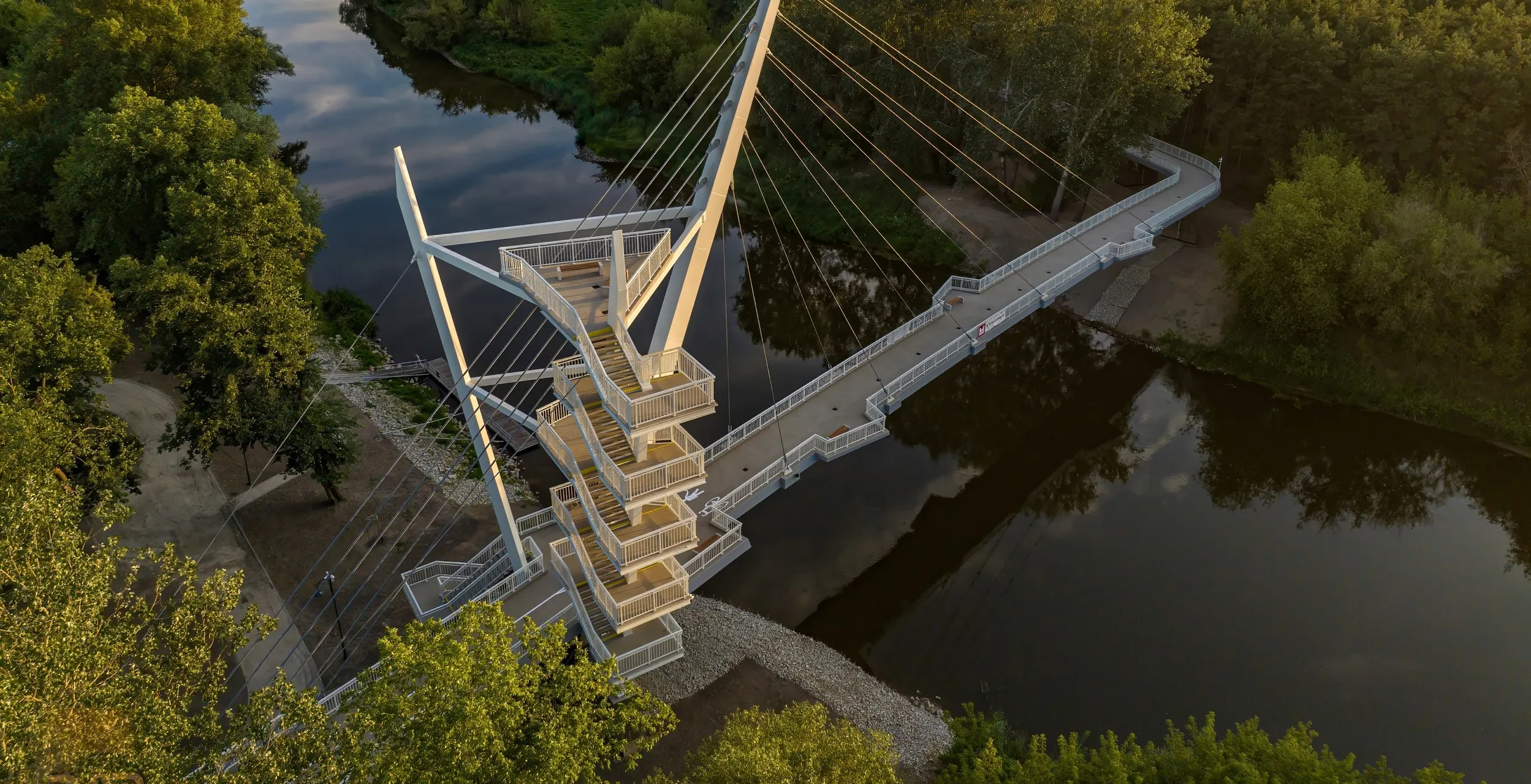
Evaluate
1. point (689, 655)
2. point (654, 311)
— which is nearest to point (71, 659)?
point (689, 655)

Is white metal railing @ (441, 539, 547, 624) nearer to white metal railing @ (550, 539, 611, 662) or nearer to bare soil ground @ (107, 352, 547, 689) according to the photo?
white metal railing @ (550, 539, 611, 662)

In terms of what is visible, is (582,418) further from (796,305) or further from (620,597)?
(796,305)

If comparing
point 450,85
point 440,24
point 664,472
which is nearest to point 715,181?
point 664,472

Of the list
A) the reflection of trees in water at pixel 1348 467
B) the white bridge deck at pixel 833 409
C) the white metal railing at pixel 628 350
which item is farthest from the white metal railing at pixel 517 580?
the reflection of trees in water at pixel 1348 467

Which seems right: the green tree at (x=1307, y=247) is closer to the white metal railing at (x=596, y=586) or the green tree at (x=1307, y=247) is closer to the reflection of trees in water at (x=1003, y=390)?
the reflection of trees in water at (x=1003, y=390)

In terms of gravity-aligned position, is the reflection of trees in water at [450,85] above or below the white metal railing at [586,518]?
below

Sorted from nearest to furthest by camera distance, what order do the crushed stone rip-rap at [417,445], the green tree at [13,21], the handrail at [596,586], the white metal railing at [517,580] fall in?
1. the handrail at [596,586]
2. the white metal railing at [517,580]
3. the crushed stone rip-rap at [417,445]
4. the green tree at [13,21]

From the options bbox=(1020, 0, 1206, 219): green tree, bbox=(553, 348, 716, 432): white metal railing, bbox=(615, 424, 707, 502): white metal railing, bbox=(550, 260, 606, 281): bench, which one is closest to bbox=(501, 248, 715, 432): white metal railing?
bbox=(553, 348, 716, 432): white metal railing
